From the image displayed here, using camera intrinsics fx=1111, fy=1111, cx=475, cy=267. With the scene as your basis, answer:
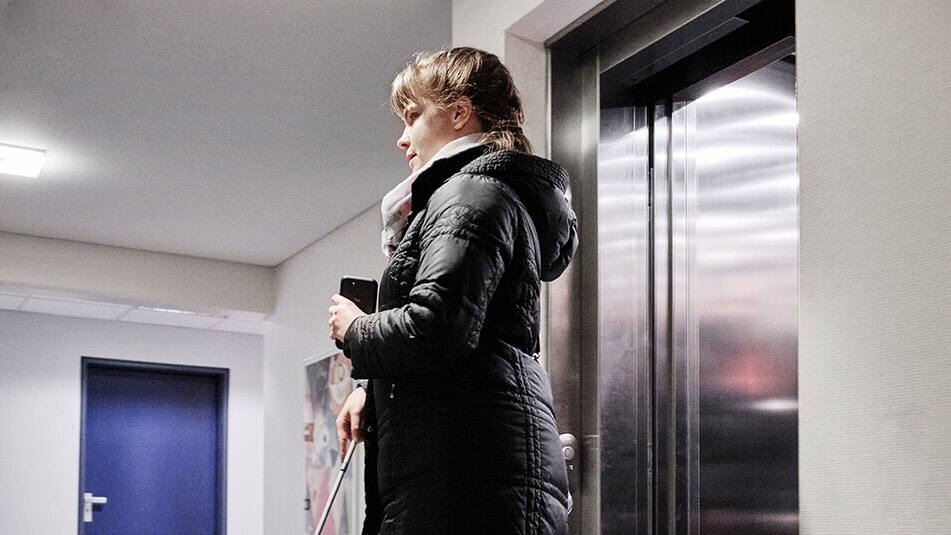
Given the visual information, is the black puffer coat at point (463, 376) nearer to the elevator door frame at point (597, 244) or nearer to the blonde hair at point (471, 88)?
the blonde hair at point (471, 88)

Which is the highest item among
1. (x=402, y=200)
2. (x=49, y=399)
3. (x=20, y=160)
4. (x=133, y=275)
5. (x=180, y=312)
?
(x=20, y=160)

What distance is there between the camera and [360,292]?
1.57 m

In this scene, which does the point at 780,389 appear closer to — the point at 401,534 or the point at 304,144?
the point at 401,534

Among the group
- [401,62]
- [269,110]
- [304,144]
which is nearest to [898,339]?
[401,62]

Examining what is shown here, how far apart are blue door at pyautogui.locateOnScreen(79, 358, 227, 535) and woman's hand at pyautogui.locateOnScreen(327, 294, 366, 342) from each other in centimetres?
590

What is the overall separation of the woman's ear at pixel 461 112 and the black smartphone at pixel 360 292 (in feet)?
0.85

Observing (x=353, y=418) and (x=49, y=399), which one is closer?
(x=353, y=418)

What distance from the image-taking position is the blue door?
7039 mm

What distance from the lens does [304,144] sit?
4.35m

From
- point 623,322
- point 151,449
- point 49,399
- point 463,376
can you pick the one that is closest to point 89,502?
point 151,449

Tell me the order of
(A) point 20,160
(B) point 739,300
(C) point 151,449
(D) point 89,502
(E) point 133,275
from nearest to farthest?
(B) point 739,300 < (A) point 20,160 < (E) point 133,275 < (D) point 89,502 < (C) point 151,449

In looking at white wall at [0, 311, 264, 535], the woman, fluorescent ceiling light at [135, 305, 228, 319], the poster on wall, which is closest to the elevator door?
the woman

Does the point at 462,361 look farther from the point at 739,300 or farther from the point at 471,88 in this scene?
the point at 739,300

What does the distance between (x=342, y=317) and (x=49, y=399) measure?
19.4ft
